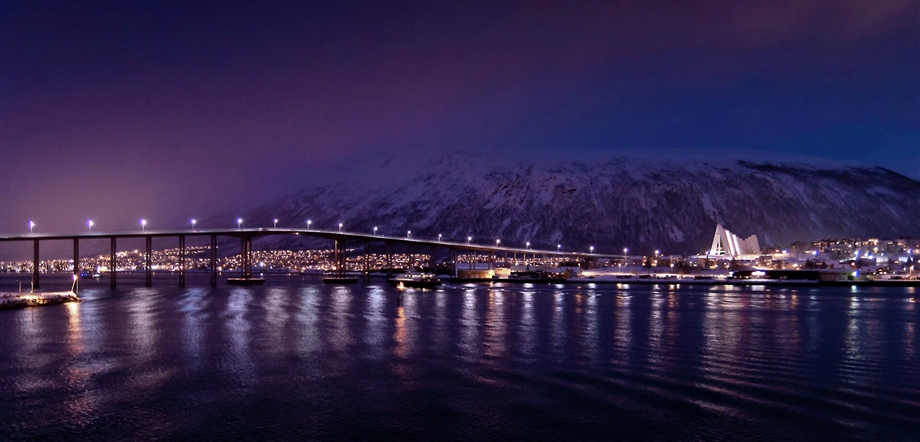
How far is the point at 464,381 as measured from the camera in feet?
65.5

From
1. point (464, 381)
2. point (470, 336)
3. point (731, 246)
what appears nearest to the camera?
point (464, 381)

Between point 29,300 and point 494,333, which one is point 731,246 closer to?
point 494,333

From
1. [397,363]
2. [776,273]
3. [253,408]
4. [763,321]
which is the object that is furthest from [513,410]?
[776,273]

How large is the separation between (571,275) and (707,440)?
144156 millimetres

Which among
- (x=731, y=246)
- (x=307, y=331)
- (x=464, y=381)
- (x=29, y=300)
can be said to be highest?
(x=731, y=246)

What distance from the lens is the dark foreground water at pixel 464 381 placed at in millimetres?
14641

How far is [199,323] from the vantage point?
4053 cm

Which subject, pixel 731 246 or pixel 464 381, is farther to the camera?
pixel 731 246

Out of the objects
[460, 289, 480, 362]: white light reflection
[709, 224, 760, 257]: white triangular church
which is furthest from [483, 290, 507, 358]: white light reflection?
[709, 224, 760, 257]: white triangular church

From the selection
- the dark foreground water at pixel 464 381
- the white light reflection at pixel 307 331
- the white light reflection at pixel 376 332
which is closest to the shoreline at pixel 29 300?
the dark foreground water at pixel 464 381

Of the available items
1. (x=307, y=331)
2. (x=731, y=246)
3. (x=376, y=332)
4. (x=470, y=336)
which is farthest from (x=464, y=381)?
(x=731, y=246)

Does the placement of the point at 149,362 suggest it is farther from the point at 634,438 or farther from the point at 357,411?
the point at 634,438

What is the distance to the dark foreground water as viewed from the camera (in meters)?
14.6

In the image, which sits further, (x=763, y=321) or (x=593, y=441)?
(x=763, y=321)
